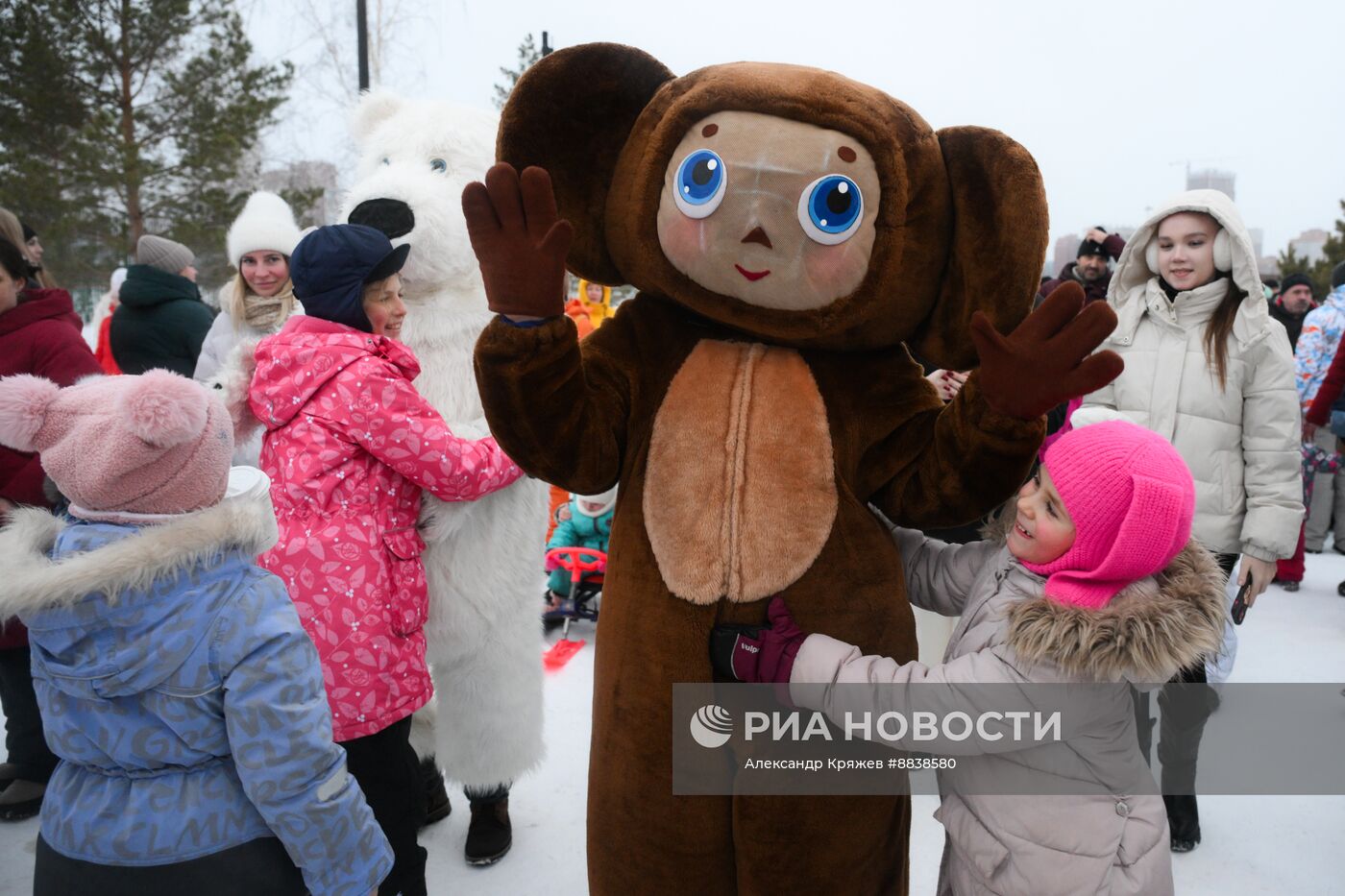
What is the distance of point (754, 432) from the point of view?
154 cm

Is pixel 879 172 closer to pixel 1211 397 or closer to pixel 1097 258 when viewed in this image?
pixel 1211 397

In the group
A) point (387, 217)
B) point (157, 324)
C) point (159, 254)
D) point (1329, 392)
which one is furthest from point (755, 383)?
point (159, 254)

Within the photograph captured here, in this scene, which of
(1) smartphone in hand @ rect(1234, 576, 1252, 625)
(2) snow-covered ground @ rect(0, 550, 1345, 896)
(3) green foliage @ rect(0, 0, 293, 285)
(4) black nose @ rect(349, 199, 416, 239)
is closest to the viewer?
(4) black nose @ rect(349, 199, 416, 239)

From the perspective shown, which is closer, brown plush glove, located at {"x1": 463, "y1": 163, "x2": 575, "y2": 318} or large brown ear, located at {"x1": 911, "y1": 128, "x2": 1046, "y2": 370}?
brown plush glove, located at {"x1": 463, "y1": 163, "x2": 575, "y2": 318}

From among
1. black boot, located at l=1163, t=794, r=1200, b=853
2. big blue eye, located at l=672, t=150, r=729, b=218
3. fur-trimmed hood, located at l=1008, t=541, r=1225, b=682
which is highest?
big blue eye, located at l=672, t=150, r=729, b=218

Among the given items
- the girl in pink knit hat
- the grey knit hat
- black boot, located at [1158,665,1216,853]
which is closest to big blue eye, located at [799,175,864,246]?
the girl in pink knit hat

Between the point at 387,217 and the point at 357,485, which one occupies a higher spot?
the point at 387,217

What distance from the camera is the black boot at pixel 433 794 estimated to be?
2.65 m

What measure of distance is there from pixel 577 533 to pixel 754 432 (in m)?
3.05

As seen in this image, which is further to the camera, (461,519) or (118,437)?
(461,519)

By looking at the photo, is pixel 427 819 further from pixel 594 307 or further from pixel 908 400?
pixel 594 307

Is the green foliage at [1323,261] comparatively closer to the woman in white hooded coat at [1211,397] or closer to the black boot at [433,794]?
the woman in white hooded coat at [1211,397]

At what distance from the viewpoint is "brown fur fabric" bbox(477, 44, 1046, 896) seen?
147cm

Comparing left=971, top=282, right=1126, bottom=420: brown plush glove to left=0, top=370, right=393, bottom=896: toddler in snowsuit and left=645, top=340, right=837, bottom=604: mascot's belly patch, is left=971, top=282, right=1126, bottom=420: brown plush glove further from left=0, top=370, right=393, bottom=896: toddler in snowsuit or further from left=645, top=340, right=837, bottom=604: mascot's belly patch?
left=0, top=370, right=393, bottom=896: toddler in snowsuit
